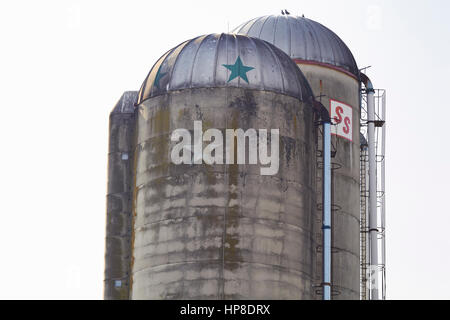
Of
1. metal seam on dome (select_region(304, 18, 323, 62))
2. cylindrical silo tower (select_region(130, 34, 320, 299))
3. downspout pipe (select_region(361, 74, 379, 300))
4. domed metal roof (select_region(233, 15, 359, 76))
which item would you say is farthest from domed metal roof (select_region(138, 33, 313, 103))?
downspout pipe (select_region(361, 74, 379, 300))

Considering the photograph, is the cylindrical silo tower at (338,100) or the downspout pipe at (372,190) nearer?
the cylindrical silo tower at (338,100)

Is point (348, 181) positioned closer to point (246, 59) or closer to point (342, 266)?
point (342, 266)

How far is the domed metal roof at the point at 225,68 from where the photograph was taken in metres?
55.7

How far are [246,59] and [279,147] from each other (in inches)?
142

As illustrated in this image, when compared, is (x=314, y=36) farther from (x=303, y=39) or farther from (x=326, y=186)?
(x=326, y=186)

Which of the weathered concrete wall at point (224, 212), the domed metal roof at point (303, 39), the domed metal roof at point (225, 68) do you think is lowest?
the weathered concrete wall at point (224, 212)

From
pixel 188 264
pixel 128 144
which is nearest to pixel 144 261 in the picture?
pixel 188 264

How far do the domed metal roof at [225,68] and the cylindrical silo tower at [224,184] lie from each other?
0.16ft

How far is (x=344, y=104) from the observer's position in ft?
212

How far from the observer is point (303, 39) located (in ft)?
215

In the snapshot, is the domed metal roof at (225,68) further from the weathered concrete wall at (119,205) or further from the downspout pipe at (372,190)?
the downspout pipe at (372,190)

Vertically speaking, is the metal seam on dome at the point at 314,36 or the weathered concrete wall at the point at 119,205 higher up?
the metal seam on dome at the point at 314,36

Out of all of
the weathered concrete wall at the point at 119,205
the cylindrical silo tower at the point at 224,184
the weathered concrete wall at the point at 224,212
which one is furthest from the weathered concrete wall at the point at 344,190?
the weathered concrete wall at the point at 119,205
